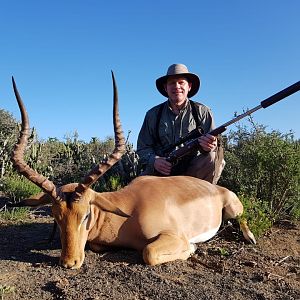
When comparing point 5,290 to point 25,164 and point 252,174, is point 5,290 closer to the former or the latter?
point 25,164

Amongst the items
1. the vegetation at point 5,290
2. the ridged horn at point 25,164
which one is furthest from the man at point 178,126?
the vegetation at point 5,290

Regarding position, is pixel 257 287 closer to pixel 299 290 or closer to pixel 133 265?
pixel 299 290

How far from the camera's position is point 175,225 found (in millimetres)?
5344

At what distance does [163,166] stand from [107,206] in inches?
78.4

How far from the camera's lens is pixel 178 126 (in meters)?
7.68

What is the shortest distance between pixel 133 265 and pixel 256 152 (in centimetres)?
371

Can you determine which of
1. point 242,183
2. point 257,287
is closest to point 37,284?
point 257,287

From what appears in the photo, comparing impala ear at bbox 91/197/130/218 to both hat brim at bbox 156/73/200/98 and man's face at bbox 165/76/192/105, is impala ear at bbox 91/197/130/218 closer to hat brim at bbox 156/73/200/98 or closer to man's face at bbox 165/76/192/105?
man's face at bbox 165/76/192/105

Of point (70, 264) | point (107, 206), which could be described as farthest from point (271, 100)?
point (70, 264)

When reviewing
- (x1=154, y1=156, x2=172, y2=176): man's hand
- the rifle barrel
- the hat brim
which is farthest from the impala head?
the hat brim

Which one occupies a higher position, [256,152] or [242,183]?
[256,152]

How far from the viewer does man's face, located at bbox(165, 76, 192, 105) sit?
295 inches

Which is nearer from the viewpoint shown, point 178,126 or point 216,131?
point 216,131

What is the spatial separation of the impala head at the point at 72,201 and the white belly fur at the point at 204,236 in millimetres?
1269
